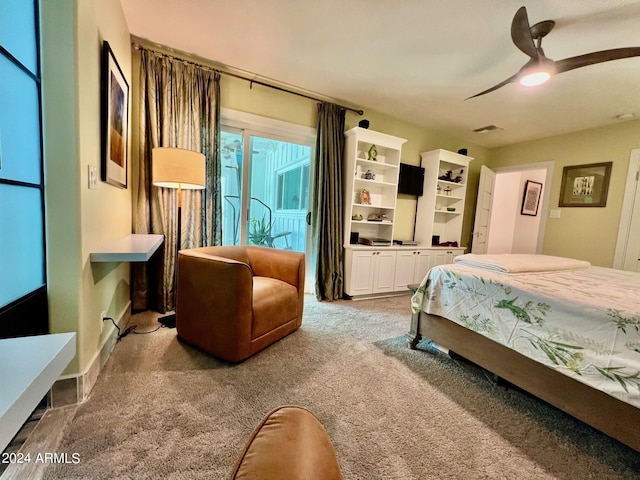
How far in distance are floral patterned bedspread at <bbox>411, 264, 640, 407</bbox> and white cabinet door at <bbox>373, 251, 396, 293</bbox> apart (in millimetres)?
1383

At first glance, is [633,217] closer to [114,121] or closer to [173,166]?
[173,166]

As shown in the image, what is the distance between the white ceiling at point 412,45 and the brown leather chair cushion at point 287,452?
7.67ft

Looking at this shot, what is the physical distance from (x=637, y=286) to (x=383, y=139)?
264 cm

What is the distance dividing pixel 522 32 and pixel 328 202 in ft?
7.04

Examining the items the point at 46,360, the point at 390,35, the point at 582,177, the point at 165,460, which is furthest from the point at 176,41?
the point at 582,177

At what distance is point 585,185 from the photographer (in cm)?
360

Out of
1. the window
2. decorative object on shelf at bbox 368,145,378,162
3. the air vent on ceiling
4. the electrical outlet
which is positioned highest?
the air vent on ceiling

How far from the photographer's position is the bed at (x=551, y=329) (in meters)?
1.14

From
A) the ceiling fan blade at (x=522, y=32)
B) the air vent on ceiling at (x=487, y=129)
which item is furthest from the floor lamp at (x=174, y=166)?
the air vent on ceiling at (x=487, y=129)

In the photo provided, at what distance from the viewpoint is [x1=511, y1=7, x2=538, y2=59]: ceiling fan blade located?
1.56 m

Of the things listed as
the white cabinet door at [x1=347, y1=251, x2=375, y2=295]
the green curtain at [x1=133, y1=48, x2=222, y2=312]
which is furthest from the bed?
the green curtain at [x1=133, y1=48, x2=222, y2=312]

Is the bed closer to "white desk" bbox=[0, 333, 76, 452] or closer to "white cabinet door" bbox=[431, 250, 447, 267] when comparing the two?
"white cabinet door" bbox=[431, 250, 447, 267]

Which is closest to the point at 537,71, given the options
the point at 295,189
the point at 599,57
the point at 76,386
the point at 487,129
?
the point at 599,57

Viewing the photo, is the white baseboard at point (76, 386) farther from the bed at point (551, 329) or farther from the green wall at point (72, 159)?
the bed at point (551, 329)
